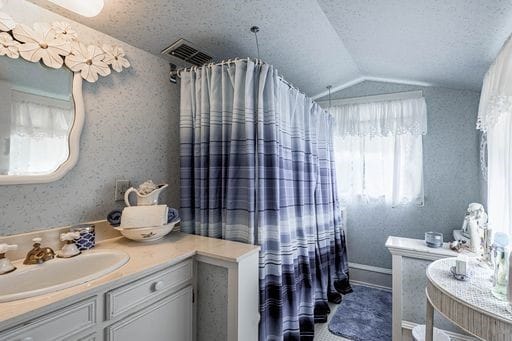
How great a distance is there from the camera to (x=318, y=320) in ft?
7.06

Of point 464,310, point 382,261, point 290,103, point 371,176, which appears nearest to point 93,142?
point 290,103

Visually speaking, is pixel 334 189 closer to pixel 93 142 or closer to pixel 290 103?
pixel 290 103

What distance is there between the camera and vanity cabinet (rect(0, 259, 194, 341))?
0.84 m

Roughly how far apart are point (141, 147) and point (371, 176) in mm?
2490

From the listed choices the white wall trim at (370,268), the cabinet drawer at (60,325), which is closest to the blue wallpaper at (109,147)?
the cabinet drawer at (60,325)

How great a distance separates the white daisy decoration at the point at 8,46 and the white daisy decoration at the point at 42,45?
18 millimetres

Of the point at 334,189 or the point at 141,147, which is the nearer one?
the point at 141,147

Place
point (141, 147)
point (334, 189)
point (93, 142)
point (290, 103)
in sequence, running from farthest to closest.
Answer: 1. point (334, 189)
2. point (290, 103)
3. point (141, 147)
4. point (93, 142)

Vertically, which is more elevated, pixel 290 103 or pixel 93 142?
pixel 290 103

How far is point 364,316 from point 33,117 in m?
2.82

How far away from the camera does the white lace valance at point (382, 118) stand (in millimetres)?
2691

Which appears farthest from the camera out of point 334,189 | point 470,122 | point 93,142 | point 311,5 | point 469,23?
point 334,189

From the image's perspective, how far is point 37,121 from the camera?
1270 mm

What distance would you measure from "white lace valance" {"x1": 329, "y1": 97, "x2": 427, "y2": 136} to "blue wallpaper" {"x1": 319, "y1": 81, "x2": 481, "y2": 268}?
5.3 inches
